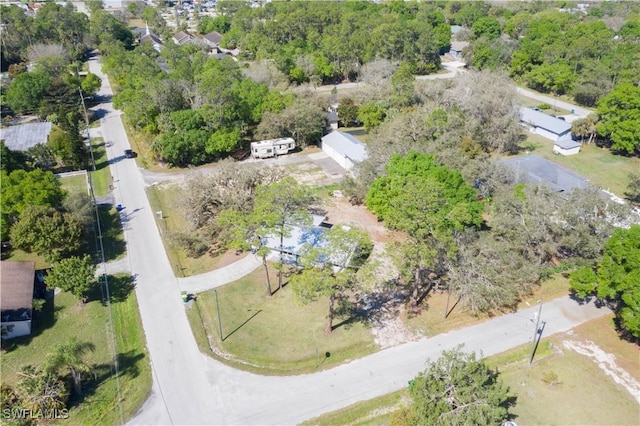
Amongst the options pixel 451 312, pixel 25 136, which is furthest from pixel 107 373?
pixel 25 136

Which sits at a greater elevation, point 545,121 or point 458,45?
point 458,45

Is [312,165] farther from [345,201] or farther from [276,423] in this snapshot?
[276,423]

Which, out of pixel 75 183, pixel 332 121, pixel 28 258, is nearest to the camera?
pixel 28 258

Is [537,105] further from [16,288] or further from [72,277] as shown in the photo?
[16,288]

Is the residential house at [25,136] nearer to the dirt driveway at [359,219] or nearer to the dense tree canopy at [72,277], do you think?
the dense tree canopy at [72,277]

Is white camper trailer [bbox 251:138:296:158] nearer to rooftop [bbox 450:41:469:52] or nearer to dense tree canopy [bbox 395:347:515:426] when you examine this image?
dense tree canopy [bbox 395:347:515:426]

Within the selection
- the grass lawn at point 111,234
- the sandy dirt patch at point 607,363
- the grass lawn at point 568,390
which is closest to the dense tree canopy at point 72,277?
the grass lawn at point 111,234

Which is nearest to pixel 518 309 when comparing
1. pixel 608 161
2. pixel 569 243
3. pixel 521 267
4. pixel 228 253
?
pixel 521 267
